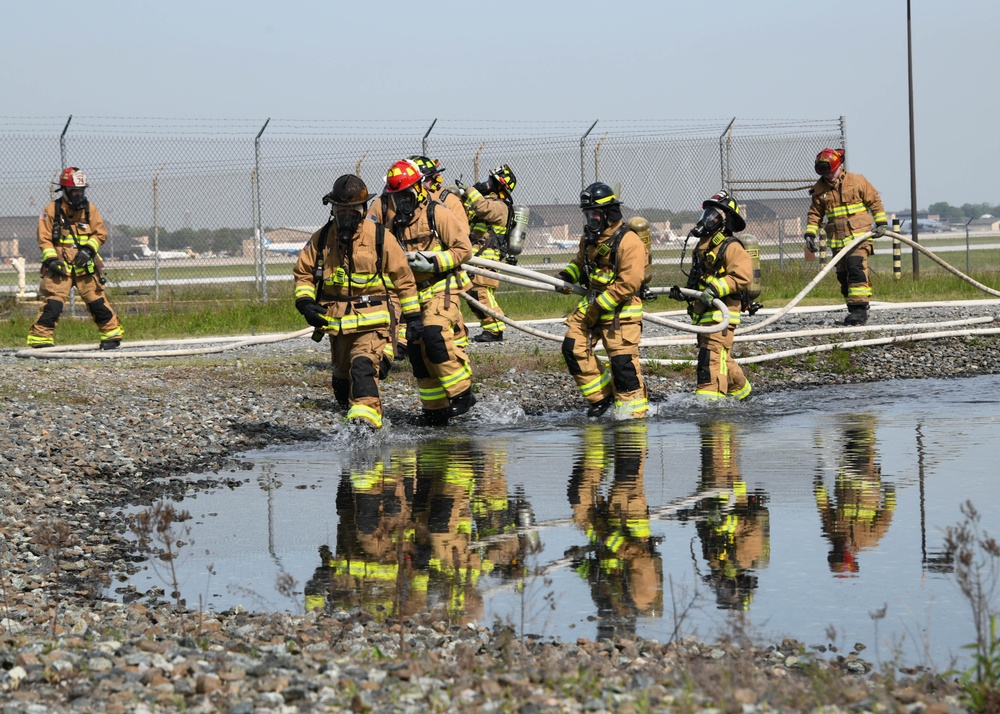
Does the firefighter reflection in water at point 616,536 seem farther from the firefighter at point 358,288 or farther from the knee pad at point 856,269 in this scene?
the knee pad at point 856,269

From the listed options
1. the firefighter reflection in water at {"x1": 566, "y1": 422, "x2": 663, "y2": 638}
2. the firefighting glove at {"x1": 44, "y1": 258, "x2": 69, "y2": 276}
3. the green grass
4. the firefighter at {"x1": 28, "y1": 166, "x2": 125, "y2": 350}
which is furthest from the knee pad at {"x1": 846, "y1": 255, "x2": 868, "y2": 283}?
the firefighting glove at {"x1": 44, "y1": 258, "x2": 69, "y2": 276}

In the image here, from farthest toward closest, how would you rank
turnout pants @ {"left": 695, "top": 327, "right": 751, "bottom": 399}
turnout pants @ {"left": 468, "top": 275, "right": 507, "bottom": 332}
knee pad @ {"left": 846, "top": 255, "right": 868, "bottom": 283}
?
knee pad @ {"left": 846, "top": 255, "right": 868, "bottom": 283}
turnout pants @ {"left": 468, "top": 275, "right": 507, "bottom": 332}
turnout pants @ {"left": 695, "top": 327, "right": 751, "bottom": 399}

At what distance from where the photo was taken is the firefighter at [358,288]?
8664 mm

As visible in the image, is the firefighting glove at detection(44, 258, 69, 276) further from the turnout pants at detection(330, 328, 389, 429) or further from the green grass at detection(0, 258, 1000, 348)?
the turnout pants at detection(330, 328, 389, 429)

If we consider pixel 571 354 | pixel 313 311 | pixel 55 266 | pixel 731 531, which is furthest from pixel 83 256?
pixel 731 531

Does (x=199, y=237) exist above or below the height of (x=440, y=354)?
above

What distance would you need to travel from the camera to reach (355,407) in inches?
351

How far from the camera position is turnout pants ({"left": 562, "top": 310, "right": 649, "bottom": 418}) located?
985 centimetres

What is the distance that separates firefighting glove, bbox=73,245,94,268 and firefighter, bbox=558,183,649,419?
5.92m

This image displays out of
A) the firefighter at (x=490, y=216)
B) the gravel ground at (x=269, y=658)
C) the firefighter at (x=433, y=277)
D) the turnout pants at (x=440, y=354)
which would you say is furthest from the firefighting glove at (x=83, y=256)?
the gravel ground at (x=269, y=658)

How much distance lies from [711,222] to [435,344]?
2454 millimetres

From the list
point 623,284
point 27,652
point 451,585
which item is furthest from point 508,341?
point 27,652

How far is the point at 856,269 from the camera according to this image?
14.4 metres

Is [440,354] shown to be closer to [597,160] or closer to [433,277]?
[433,277]
